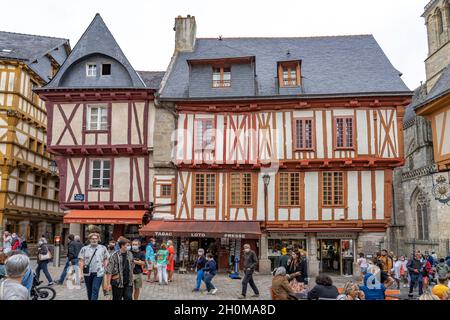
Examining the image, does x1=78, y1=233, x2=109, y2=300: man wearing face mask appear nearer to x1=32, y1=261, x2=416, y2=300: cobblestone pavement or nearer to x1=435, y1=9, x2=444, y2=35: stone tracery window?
x1=32, y1=261, x2=416, y2=300: cobblestone pavement

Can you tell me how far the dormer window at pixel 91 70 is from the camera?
69.5ft

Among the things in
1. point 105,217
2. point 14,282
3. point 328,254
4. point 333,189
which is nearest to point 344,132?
point 333,189

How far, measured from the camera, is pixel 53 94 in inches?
806

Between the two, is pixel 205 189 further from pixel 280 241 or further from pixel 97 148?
pixel 97 148

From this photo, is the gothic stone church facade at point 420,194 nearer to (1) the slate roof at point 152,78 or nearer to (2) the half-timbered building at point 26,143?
(1) the slate roof at point 152,78

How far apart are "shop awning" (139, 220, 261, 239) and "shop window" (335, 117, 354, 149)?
510 cm

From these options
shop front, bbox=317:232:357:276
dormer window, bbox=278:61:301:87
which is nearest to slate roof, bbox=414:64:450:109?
dormer window, bbox=278:61:301:87

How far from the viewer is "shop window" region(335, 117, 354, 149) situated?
19.3 m

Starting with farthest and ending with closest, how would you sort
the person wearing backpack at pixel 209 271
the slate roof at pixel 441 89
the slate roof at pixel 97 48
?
the slate roof at pixel 97 48
the slate roof at pixel 441 89
the person wearing backpack at pixel 209 271

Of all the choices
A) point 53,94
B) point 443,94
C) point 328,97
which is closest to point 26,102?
point 53,94

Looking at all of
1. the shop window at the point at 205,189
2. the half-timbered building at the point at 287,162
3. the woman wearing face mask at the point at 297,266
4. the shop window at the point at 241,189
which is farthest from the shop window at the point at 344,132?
the woman wearing face mask at the point at 297,266

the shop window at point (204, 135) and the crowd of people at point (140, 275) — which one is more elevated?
the shop window at point (204, 135)

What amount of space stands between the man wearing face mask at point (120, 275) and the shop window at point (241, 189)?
1204cm
